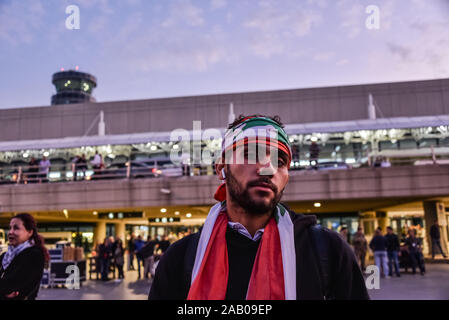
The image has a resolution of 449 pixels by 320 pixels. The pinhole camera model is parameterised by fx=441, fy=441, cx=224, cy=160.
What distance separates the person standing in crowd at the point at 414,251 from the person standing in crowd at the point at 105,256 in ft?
40.5

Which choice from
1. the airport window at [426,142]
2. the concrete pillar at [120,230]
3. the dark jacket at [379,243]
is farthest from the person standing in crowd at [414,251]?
the concrete pillar at [120,230]

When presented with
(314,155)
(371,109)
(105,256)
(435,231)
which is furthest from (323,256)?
(371,109)

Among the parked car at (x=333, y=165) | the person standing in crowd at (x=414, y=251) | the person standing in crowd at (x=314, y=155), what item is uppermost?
the person standing in crowd at (x=314, y=155)

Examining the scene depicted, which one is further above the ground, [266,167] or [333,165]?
[333,165]

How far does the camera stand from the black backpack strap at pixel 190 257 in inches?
66.0

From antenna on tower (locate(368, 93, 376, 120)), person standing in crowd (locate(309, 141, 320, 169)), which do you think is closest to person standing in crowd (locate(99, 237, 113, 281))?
person standing in crowd (locate(309, 141, 320, 169))

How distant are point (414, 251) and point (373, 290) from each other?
541 centimetres

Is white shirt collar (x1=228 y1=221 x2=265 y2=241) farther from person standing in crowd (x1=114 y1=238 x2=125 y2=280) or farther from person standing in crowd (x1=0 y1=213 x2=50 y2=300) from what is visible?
person standing in crowd (x1=114 y1=238 x2=125 y2=280)

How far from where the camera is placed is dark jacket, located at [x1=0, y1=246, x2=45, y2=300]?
364cm

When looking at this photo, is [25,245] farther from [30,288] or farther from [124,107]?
[124,107]

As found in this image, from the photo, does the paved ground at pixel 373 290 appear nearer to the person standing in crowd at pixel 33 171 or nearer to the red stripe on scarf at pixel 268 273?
the person standing in crowd at pixel 33 171

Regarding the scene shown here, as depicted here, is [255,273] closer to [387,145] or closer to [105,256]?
[105,256]

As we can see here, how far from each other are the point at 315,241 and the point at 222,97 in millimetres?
35793

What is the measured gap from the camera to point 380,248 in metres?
16.5
